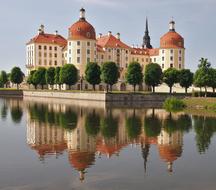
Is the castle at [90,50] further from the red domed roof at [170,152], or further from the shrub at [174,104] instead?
the red domed roof at [170,152]

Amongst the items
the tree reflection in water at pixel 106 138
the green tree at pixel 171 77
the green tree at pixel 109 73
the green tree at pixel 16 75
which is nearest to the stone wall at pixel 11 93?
the green tree at pixel 16 75

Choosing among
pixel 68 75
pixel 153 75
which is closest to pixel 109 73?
pixel 153 75

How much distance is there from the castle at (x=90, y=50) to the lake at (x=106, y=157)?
67.2 metres

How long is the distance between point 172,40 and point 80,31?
986 inches

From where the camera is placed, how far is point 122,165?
1948cm

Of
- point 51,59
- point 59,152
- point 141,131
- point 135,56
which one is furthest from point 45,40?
point 59,152

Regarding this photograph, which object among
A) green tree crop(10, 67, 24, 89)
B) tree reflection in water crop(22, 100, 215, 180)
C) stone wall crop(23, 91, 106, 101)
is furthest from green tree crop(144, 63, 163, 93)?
green tree crop(10, 67, 24, 89)

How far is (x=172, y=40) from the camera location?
10869cm

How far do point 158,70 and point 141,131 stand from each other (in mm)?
50025

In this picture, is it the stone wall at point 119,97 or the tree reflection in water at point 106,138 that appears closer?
the tree reflection in water at point 106,138

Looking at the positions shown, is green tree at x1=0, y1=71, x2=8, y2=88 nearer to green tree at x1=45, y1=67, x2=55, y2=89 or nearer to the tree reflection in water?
green tree at x1=45, y1=67, x2=55, y2=89

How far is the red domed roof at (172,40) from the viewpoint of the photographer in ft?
356

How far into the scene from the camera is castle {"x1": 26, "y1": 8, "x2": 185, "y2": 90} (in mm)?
100688

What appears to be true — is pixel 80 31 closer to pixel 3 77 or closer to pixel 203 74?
pixel 3 77
